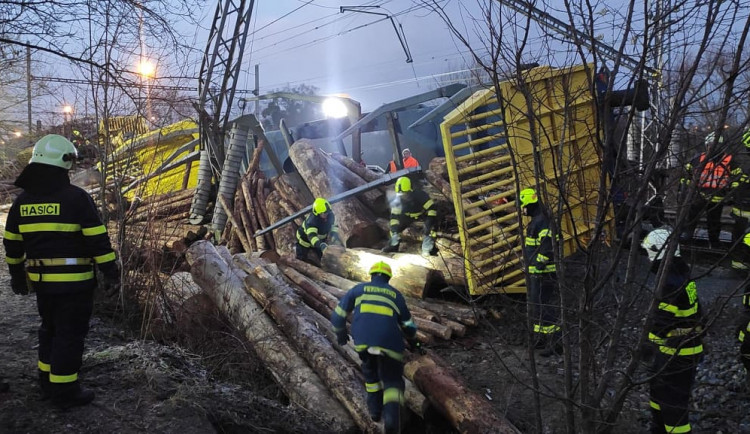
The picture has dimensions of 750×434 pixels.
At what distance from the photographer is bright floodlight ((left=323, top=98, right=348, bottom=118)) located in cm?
1238

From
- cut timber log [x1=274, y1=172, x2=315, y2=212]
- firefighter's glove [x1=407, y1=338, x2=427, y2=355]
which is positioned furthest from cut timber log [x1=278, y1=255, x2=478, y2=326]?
cut timber log [x1=274, y1=172, x2=315, y2=212]

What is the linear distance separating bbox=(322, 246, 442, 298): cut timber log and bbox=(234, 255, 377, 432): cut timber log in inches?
52.4

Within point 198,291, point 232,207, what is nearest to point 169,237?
point 232,207

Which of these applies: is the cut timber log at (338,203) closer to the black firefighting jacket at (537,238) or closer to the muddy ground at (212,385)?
the muddy ground at (212,385)

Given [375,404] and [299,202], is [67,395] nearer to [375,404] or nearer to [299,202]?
[375,404]

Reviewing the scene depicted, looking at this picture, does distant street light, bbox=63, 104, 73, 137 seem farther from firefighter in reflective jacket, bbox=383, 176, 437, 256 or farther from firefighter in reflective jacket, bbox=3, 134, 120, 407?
firefighter in reflective jacket, bbox=383, 176, 437, 256

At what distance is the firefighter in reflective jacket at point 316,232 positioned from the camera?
811 cm

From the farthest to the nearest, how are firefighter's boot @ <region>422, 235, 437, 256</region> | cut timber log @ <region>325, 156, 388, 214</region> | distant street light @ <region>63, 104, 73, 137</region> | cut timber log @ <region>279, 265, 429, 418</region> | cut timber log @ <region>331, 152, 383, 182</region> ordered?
cut timber log @ <region>331, 152, 383, 182</region>, cut timber log @ <region>325, 156, 388, 214</region>, firefighter's boot @ <region>422, 235, 437, 256</region>, distant street light @ <region>63, 104, 73, 137</region>, cut timber log @ <region>279, 265, 429, 418</region>

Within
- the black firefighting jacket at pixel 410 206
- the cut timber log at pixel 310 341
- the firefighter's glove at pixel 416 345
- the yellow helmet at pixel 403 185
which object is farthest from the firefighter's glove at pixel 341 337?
the yellow helmet at pixel 403 185

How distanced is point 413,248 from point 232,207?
500cm

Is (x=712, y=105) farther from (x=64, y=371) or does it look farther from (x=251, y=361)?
(x=251, y=361)

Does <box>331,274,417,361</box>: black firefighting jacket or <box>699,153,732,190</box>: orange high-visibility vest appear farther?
<box>331,274,417,361</box>: black firefighting jacket

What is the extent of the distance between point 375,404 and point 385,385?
0.18 metres

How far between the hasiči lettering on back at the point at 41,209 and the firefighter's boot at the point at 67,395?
1097 millimetres
